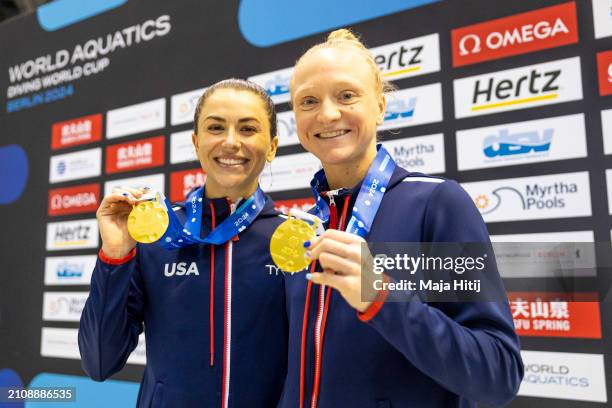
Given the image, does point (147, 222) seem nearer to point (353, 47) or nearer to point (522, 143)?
point (353, 47)

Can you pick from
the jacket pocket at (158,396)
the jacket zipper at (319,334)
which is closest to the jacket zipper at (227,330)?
the jacket pocket at (158,396)

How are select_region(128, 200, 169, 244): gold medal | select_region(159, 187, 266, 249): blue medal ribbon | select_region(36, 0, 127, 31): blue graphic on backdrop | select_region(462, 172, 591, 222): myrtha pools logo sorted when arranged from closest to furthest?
select_region(128, 200, 169, 244): gold medal < select_region(159, 187, 266, 249): blue medal ribbon < select_region(462, 172, 591, 222): myrtha pools logo < select_region(36, 0, 127, 31): blue graphic on backdrop

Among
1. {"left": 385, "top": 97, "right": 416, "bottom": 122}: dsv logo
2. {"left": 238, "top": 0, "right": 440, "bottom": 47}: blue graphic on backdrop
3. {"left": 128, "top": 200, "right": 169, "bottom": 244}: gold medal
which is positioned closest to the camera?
{"left": 128, "top": 200, "right": 169, "bottom": 244}: gold medal

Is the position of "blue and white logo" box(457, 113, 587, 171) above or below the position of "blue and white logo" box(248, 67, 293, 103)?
below

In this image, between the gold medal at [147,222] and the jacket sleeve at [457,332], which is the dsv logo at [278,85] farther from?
the jacket sleeve at [457,332]

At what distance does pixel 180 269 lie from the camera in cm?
146

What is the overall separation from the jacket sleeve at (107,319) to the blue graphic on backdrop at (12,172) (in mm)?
3440

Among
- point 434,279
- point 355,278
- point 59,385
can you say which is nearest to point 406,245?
point 434,279

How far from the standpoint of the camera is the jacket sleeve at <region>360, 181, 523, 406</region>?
32.1 inches

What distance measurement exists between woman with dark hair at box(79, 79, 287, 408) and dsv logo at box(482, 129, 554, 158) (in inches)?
49.1

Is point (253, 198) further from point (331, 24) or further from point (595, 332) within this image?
point (331, 24)

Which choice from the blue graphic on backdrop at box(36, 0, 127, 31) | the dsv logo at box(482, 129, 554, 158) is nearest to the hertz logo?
the dsv logo at box(482, 129, 554, 158)

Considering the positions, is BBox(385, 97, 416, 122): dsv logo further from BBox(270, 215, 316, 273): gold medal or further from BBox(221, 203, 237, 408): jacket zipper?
BBox(270, 215, 316, 273): gold medal

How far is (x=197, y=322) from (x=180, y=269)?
17cm
